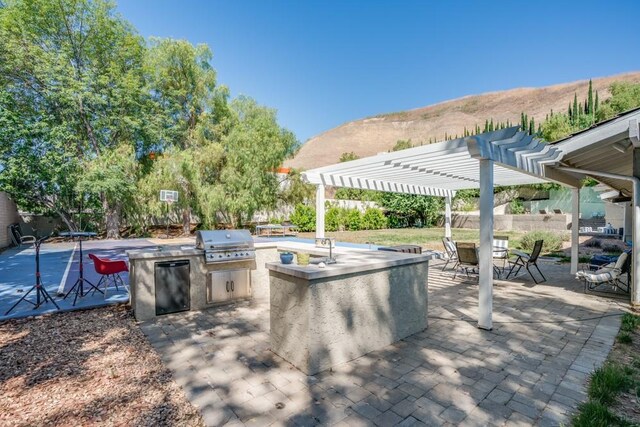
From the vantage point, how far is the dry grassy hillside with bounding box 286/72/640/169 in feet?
225

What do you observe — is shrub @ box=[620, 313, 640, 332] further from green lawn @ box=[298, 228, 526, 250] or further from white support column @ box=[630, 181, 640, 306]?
green lawn @ box=[298, 228, 526, 250]

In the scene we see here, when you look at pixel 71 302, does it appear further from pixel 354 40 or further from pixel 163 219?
pixel 354 40

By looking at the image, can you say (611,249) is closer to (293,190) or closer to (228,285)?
(228,285)

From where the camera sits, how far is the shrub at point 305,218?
804 inches

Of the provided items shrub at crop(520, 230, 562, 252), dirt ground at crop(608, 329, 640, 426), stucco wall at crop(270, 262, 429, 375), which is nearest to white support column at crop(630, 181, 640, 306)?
dirt ground at crop(608, 329, 640, 426)

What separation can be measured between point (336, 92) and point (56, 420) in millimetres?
42477

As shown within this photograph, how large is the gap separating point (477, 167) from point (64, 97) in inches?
711

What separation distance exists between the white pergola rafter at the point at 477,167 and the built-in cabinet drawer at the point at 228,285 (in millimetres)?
3319

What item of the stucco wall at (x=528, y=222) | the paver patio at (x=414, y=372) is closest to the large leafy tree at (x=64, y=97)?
the paver patio at (x=414, y=372)

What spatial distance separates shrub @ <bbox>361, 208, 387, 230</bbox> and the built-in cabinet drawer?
58.4 ft

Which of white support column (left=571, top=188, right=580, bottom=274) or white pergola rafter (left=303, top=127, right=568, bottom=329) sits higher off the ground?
white pergola rafter (left=303, top=127, right=568, bottom=329)

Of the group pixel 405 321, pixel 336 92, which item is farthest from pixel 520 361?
pixel 336 92

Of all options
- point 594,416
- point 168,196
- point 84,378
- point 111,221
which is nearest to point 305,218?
point 168,196

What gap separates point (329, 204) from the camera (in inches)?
864
